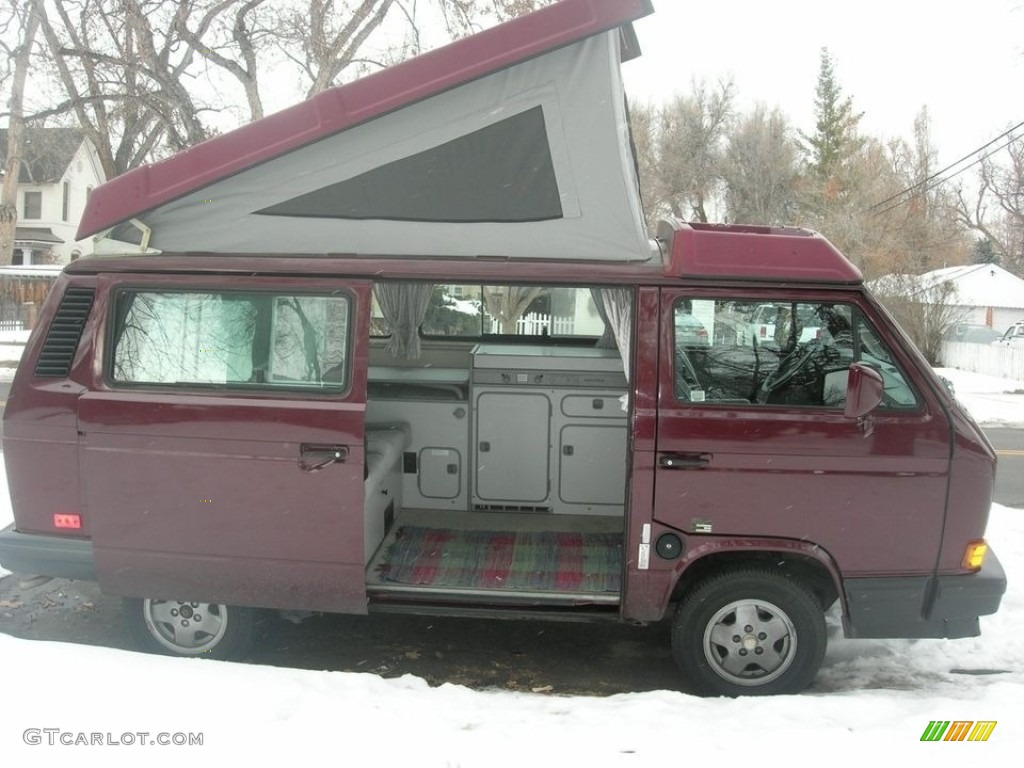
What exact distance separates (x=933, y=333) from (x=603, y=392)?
21522 mm

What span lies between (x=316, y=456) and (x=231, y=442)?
420 mm

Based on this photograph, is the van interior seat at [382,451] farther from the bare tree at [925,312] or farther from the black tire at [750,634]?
the bare tree at [925,312]

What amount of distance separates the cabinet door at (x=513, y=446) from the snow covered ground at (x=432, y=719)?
231 cm

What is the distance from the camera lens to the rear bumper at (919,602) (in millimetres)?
4035

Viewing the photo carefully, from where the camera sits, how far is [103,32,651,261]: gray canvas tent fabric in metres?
3.98

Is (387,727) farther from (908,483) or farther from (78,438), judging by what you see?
(908,483)

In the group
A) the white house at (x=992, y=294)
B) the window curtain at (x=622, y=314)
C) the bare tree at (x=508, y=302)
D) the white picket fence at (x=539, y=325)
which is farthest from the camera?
the white house at (x=992, y=294)

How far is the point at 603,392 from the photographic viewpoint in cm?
605

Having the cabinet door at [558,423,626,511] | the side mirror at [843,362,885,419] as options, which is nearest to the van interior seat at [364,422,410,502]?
the cabinet door at [558,423,626,511]

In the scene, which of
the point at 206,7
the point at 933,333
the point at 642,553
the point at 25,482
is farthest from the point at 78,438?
the point at 933,333

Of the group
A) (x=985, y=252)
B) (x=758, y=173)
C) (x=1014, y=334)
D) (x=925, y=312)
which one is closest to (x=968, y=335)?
(x=925, y=312)

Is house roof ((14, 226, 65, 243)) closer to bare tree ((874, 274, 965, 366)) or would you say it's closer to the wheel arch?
bare tree ((874, 274, 965, 366))

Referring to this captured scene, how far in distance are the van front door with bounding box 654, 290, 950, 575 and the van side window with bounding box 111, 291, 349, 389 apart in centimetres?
166

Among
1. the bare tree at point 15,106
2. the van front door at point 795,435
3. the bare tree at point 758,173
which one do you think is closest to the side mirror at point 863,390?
the van front door at point 795,435
